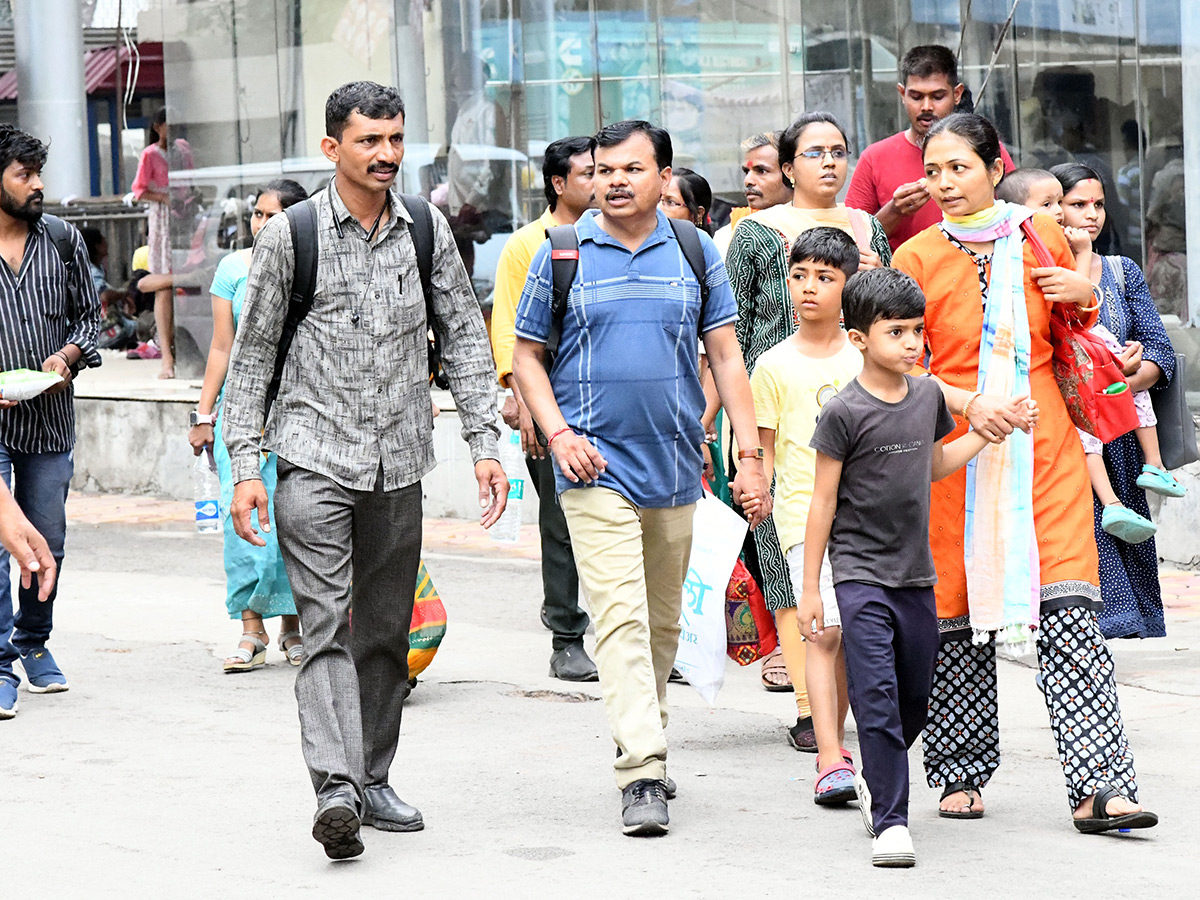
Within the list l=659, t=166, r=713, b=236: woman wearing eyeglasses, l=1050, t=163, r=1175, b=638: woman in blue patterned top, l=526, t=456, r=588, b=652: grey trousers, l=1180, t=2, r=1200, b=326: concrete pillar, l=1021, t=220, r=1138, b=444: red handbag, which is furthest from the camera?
l=1180, t=2, r=1200, b=326: concrete pillar

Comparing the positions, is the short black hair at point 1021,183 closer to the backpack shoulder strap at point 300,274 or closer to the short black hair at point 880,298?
the short black hair at point 880,298

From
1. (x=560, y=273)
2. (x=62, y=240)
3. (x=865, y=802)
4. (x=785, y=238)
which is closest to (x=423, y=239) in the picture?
(x=560, y=273)

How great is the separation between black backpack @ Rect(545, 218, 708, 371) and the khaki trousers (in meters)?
0.48

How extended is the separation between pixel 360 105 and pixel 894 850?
245 centimetres

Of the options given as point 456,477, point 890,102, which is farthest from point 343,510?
point 890,102

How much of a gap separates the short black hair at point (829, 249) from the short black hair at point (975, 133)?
1.88 ft

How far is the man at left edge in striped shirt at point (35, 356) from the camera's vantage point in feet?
23.7

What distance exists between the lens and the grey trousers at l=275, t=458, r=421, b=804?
16.2ft

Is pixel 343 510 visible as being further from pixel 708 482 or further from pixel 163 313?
pixel 163 313

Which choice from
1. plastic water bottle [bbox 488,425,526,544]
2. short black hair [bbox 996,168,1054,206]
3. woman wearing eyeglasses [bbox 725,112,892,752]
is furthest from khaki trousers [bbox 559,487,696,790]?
plastic water bottle [bbox 488,425,526,544]

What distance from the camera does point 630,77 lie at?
1258 cm

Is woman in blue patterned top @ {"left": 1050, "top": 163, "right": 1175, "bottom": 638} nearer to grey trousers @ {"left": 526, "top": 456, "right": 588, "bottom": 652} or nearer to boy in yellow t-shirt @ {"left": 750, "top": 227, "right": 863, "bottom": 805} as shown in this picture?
boy in yellow t-shirt @ {"left": 750, "top": 227, "right": 863, "bottom": 805}

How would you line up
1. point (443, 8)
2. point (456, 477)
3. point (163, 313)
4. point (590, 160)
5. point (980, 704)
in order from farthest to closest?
point (163, 313)
point (443, 8)
point (456, 477)
point (590, 160)
point (980, 704)

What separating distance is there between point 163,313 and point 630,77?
17.1 ft
